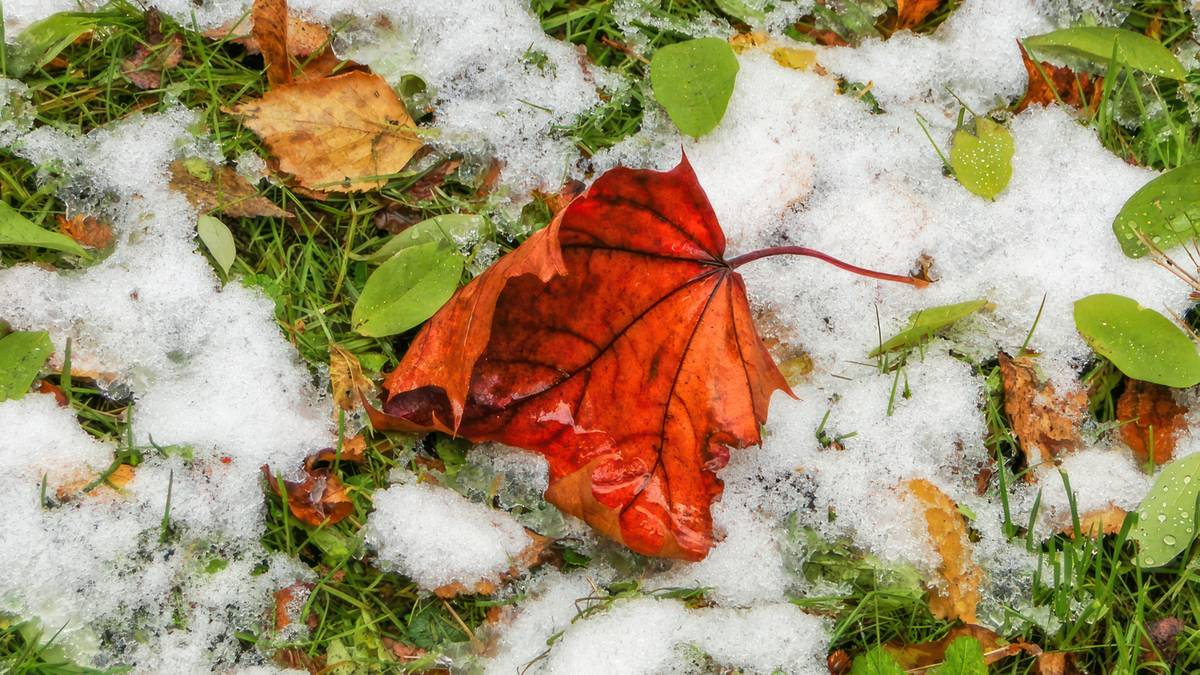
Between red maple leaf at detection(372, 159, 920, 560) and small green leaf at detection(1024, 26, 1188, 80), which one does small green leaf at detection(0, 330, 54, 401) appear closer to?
red maple leaf at detection(372, 159, 920, 560)

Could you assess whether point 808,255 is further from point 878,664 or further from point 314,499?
point 314,499

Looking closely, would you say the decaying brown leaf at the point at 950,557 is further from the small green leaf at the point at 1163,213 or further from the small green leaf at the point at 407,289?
the small green leaf at the point at 407,289

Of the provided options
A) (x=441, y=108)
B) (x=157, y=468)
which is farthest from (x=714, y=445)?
(x=157, y=468)

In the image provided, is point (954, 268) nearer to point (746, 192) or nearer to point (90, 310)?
point (746, 192)

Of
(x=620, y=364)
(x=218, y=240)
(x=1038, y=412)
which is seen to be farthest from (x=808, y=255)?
(x=218, y=240)

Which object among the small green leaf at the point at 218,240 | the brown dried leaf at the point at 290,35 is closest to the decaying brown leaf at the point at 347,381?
the small green leaf at the point at 218,240

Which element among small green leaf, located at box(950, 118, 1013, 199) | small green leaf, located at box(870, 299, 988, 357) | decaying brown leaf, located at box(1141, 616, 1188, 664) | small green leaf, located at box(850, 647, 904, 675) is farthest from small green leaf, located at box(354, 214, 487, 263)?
decaying brown leaf, located at box(1141, 616, 1188, 664)

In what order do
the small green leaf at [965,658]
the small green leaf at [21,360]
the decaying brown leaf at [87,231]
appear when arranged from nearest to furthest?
the small green leaf at [965,658]
the small green leaf at [21,360]
the decaying brown leaf at [87,231]
